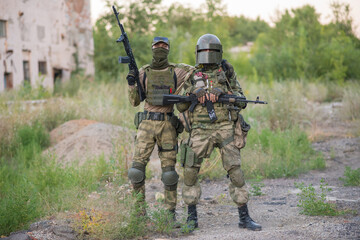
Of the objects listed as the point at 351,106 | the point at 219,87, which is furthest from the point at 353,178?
the point at 351,106

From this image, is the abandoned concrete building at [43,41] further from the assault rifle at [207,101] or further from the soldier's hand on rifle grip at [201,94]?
the soldier's hand on rifle grip at [201,94]

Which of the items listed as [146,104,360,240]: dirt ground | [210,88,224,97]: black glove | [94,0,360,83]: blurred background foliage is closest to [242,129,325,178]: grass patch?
[146,104,360,240]: dirt ground

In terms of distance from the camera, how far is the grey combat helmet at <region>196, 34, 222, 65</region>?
4.68 metres

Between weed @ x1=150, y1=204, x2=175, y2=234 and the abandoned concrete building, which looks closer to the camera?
weed @ x1=150, y1=204, x2=175, y2=234

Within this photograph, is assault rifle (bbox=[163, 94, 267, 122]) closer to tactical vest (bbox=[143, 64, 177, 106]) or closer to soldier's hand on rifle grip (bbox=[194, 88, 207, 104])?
soldier's hand on rifle grip (bbox=[194, 88, 207, 104])

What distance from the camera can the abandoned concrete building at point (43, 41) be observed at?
43.2ft

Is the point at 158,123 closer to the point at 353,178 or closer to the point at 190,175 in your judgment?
the point at 190,175

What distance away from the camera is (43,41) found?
14.9 meters

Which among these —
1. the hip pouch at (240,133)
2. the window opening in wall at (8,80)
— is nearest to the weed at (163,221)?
the hip pouch at (240,133)

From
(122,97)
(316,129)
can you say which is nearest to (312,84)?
(316,129)

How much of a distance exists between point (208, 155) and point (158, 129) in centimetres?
67

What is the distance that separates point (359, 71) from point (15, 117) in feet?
46.0

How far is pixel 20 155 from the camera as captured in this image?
827 centimetres

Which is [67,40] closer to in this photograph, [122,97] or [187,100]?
[122,97]
